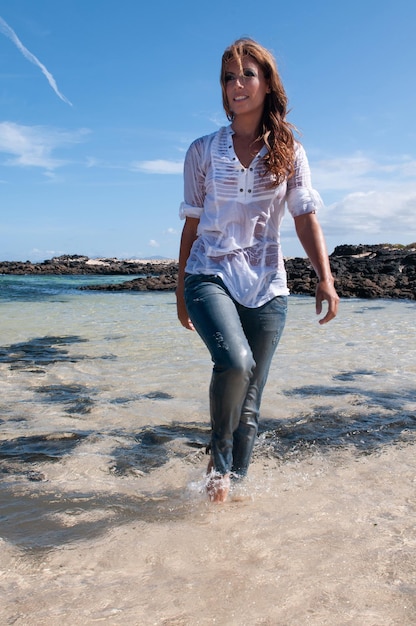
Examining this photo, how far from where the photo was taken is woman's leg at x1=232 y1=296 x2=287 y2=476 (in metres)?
3.16

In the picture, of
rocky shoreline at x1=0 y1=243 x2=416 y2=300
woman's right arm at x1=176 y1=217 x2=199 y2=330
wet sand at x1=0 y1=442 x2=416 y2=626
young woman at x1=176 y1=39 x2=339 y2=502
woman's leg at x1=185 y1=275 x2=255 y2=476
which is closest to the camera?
wet sand at x1=0 y1=442 x2=416 y2=626

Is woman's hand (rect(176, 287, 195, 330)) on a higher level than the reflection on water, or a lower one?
higher

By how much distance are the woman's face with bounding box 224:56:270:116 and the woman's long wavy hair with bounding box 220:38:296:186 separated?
3 centimetres

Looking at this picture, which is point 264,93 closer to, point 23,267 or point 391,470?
point 391,470

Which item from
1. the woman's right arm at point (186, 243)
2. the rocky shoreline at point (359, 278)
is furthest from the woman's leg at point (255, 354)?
the rocky shoreline at point (359, 278)

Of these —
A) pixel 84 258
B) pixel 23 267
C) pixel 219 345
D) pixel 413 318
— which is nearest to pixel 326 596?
pixel 219 345

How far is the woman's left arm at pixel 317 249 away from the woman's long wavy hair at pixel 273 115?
0.29 m

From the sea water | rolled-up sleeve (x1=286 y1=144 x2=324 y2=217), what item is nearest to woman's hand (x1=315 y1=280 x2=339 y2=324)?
rolled-up sleeve (x1=286 y1=144 x2=324 y2=217)

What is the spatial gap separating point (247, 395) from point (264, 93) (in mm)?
1742

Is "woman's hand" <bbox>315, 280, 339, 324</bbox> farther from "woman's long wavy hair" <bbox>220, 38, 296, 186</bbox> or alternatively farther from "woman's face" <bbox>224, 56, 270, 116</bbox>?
"woman's face" <bbox>224, 56, 270, 116</bbox>

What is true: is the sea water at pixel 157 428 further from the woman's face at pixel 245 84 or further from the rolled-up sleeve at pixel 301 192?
the woman's face at pixel 245 84

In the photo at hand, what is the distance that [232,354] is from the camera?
9.39 feet

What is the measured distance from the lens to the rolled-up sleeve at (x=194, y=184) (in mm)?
3248

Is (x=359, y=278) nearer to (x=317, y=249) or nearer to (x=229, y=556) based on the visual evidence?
(x=317, y=249)
